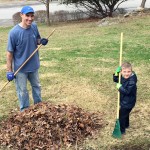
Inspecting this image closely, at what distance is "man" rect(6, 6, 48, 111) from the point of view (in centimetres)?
545

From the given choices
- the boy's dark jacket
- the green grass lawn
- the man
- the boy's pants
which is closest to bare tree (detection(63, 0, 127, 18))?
the green grass lawn

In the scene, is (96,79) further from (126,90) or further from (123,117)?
(126,90)

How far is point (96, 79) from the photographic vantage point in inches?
314

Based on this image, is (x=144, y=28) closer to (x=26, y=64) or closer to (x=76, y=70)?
(x=76, y=70)

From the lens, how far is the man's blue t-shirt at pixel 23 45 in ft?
18.0

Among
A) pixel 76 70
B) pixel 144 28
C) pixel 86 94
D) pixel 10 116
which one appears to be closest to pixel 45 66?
pixel 76 70

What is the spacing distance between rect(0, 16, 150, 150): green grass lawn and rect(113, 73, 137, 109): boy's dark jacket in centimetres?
54

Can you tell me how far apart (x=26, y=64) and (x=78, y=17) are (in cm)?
1569

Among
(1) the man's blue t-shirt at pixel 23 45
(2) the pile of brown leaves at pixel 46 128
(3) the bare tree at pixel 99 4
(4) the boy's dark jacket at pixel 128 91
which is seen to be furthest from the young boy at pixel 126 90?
(3) the bare tree at pixel 99 4

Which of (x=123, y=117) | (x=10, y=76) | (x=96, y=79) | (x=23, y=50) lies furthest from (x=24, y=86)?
(x=96, y=79)

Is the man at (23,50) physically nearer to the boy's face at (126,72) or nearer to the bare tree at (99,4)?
the boy's face at (126,72)

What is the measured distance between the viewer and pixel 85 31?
50.3 ft

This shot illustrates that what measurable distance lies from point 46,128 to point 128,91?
1292 millimetres

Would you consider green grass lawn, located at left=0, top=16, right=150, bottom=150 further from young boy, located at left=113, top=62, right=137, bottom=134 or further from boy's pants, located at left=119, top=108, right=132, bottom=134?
young boy, located at left=113, top=62, right=137, bottom=134
